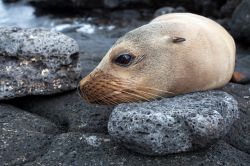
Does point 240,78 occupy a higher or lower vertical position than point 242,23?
higher

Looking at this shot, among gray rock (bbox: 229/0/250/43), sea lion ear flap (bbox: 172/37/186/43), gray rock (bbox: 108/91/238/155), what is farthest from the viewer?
gray rock (bbox: 229/0/250/43)

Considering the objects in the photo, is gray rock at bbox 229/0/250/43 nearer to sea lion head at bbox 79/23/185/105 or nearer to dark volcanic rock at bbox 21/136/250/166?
sea lion head at bbox 79/23/185/105

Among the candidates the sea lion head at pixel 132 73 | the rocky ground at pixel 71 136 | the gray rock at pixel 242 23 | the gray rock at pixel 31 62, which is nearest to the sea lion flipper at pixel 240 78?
the rocky ground at pixel 71 136

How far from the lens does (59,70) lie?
4.23m

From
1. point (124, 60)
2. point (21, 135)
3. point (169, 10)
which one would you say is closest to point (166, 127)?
point (124, 60)

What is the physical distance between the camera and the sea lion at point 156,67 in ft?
12.0

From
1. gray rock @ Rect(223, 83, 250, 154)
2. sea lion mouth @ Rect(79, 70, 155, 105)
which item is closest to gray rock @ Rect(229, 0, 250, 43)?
gray rock @ Rect(223, 83, 250, 154)

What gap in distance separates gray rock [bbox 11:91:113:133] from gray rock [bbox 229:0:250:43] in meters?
4.26

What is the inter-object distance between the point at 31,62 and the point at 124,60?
34.9 inches

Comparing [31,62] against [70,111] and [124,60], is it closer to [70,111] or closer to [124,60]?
[70,111]

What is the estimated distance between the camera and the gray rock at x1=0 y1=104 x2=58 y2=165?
329 centimetres

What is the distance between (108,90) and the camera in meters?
3.69

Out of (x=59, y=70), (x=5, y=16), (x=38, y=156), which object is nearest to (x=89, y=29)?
(x=5, y=16)

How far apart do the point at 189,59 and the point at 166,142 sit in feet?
2.80
